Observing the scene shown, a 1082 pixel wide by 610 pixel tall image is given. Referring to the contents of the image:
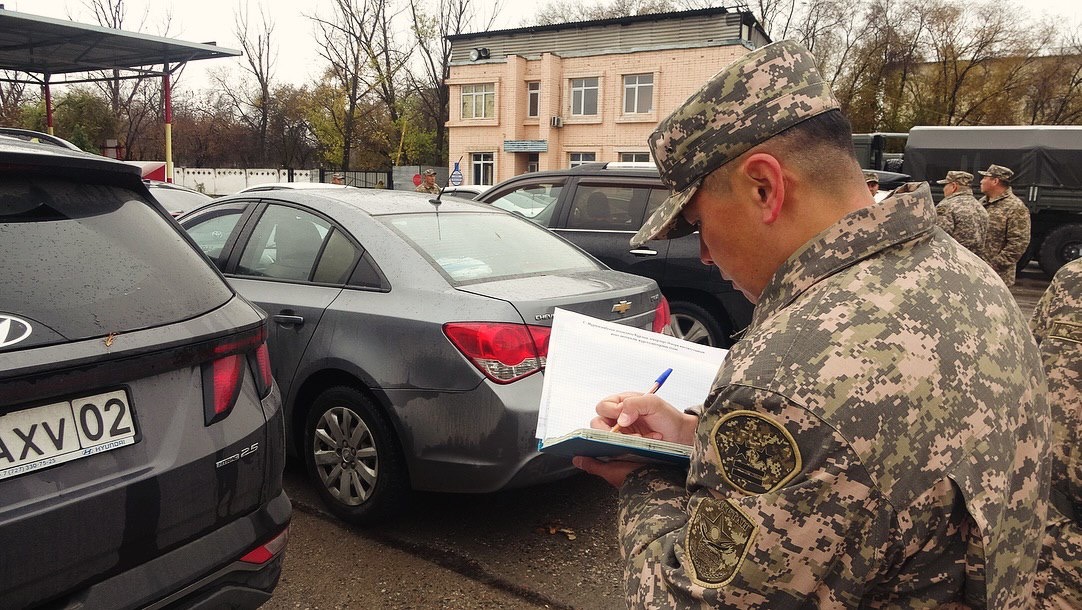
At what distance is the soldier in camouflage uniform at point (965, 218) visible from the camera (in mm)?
7867

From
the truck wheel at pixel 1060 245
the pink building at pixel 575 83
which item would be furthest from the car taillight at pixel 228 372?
the pink building at pixel 575 83

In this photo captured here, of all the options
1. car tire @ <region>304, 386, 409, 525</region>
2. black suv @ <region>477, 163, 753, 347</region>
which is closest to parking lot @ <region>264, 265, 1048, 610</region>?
car tire @ <region>304, 386, 409, 525</region>

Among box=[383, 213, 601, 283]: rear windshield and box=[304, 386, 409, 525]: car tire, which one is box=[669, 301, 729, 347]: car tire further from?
box=[304, 386, 409, 525]: car tire

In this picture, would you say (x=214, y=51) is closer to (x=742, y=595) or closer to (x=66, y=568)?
(x=66, y=568)

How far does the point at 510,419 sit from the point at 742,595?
7.04ft

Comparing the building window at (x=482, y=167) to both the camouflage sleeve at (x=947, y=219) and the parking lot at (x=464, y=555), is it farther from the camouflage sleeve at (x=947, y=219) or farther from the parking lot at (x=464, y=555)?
the parking lot at (x=464, y=555)

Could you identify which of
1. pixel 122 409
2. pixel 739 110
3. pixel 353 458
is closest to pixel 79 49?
pixel 353 458

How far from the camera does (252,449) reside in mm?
Result: 2191

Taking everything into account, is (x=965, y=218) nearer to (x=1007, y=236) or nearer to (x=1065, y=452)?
(x=1007, y=236)

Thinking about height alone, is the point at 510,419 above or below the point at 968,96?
below

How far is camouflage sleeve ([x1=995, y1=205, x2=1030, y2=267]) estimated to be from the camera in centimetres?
770

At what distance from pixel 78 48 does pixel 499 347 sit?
13.7 meters

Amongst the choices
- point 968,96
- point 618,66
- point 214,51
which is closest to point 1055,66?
point 968,96

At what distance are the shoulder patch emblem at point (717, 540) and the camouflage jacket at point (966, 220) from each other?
7769mm
